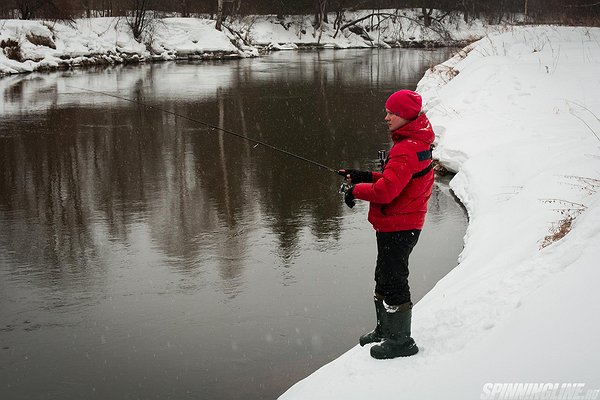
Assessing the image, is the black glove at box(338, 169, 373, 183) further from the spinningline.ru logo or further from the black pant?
the spinningline.ru logo

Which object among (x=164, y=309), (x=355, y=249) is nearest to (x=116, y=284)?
(x=164, y=309)

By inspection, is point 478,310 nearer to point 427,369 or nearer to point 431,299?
point 427,369

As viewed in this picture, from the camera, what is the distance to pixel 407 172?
13.4 feet

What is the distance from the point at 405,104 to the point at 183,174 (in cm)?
763

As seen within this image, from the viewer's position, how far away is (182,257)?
24.4 feet

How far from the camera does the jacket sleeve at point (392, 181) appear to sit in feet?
13.3

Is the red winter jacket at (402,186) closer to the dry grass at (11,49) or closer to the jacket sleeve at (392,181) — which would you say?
the jacket sleeve at (392,181)

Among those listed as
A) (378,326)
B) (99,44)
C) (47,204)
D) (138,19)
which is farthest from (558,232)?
(138,19)

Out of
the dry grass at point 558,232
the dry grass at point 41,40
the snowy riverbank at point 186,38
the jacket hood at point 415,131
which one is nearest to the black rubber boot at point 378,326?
the jacket hood at point 415,131

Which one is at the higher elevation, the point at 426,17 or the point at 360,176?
the point at 426,17

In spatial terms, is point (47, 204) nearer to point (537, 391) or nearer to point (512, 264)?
point (512, 264)

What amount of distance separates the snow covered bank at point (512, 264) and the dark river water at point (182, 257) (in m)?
0.68

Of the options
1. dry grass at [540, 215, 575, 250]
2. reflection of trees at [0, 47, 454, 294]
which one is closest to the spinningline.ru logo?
dry grass at [540, 215, 575, 250]

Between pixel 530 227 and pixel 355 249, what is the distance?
2.02 meters
